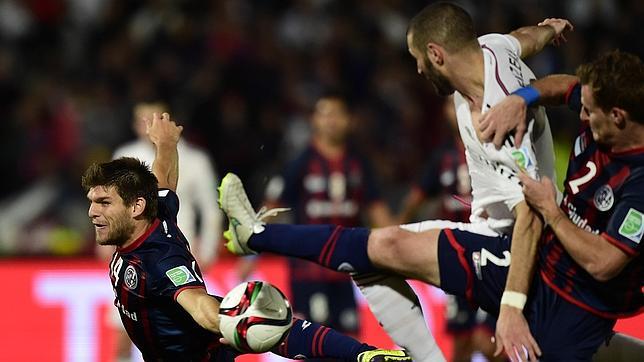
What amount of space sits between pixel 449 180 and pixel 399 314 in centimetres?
283

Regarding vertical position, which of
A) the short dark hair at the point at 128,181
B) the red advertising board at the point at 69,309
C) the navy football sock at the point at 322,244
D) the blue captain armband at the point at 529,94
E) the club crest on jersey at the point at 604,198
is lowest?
the red advertising board at the point at 69,309

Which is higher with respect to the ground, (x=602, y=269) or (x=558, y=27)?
(x=558, y=27)

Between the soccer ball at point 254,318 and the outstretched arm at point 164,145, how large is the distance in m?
1.21

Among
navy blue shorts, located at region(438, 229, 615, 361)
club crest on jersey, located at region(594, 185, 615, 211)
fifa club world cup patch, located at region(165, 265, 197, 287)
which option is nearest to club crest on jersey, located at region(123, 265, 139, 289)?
fifa club world cup patch, located at region(165, 265, 197, 287)

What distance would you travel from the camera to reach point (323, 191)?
27.7 ft

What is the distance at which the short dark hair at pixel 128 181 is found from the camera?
5172 millimetres

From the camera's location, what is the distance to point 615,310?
521 cm

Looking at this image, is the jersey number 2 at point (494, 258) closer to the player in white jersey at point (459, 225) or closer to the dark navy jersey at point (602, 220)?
the player in white jersey at point (459, 225)

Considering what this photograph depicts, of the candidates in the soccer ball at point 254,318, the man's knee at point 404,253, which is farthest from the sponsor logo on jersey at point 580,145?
the soccer ball at point 254,318

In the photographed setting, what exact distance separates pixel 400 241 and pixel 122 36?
308 inches

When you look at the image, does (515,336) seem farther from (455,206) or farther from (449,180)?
(449,180)

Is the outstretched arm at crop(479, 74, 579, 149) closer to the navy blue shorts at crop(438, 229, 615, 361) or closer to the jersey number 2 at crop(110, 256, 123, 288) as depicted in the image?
the navy blue shorts at crop(438, 229, 615, 361)

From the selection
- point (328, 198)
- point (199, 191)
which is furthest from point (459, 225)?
→ point (199, 191)

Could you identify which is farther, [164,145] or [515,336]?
[164,145]
